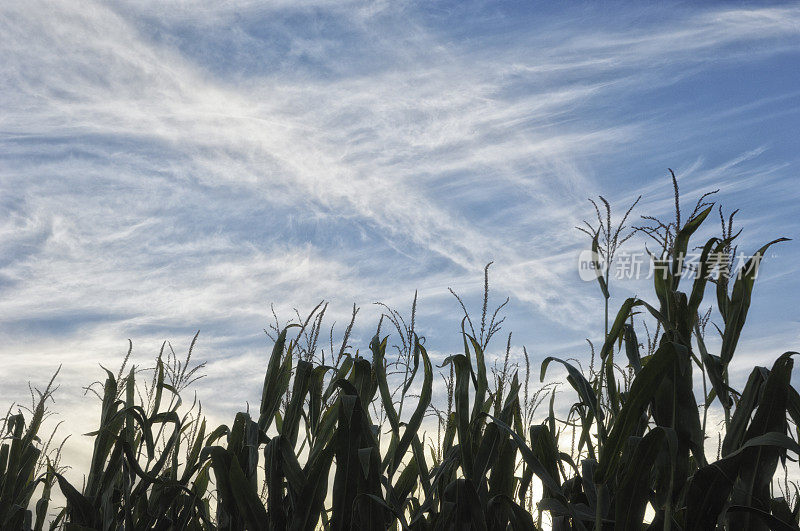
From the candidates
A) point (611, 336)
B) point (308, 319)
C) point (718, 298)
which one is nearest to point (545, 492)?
point (611, 336)

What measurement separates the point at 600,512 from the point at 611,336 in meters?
0.44

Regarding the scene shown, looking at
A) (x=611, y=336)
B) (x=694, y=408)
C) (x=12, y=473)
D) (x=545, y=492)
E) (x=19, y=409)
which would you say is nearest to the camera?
(x=694, y=408)

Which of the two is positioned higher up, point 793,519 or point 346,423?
point 346,423

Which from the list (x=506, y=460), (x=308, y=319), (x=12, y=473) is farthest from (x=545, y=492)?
(x=12, y=473)

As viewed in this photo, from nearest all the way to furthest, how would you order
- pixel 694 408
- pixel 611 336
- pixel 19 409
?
1. pixel 694 408
2. pixel 611 336
3. pixel 19 409

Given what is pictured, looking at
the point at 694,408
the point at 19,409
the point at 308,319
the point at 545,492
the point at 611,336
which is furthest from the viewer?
the point at 19,409

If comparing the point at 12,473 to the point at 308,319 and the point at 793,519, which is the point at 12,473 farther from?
the point at 793,519

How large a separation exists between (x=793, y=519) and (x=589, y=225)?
104cm

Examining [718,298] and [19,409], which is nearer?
[718,298]

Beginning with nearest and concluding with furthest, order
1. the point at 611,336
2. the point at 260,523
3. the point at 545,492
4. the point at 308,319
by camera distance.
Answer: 1. the point at 611,336
2. the point at 260,523
3. the point at 545,492
4. the point at 308,319

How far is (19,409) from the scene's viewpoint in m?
2.73

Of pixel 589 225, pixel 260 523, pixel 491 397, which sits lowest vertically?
pixel 260 523

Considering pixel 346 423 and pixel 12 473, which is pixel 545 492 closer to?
pixel 346 423

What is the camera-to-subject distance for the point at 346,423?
5.74ft
